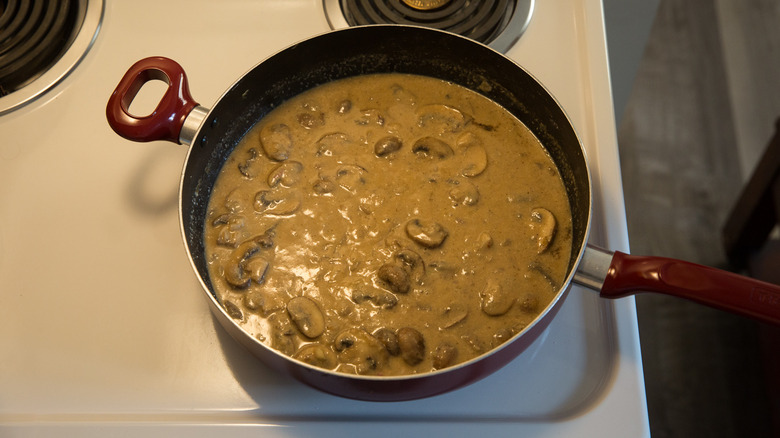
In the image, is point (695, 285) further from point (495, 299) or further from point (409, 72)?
point (409, 72)

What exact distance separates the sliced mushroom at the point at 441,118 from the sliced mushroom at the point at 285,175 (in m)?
0.25

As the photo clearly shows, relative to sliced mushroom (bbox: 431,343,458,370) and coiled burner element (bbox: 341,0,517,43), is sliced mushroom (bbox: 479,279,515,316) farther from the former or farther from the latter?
coiled burner element (bbox: 341,0,517,43)

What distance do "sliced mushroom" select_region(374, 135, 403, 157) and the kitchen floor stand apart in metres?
1.37

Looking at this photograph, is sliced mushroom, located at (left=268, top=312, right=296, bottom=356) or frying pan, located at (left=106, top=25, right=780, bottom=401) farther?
sliced mushroom, located at (left=268, top=312, right=296, bottom=356)

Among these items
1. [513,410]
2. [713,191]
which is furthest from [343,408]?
[713,191]

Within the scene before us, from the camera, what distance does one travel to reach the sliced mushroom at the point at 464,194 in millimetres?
1155

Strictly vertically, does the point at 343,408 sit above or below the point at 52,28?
below

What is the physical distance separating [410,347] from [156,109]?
56cm

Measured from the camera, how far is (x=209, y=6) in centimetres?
138

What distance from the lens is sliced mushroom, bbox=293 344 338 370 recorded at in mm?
1013

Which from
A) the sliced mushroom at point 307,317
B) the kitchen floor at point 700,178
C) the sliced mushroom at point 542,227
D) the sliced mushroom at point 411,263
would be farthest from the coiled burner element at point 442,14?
the kitchen floor at point 700,178

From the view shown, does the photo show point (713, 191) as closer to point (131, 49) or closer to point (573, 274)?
point (573, 274)

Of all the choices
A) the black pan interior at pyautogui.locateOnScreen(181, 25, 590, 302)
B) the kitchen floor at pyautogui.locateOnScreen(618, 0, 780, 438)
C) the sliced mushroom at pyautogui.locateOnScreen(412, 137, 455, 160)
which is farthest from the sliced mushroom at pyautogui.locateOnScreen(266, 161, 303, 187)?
the kitchen floor at pyautogui.locateOnScreen(618, 0, 780, 438)

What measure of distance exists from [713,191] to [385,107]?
1.68 m
